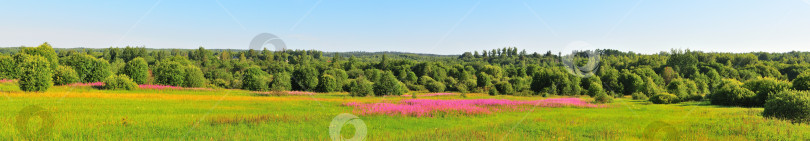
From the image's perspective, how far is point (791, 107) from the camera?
18484 mm

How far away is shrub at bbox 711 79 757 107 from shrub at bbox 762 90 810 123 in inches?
608

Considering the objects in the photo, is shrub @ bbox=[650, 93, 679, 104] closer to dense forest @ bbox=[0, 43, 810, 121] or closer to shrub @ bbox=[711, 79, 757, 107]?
dense forest @ bbox=[0, 43, 810, 121]

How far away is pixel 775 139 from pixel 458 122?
38.2 ft

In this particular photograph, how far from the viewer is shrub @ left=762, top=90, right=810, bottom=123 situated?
1789 cm

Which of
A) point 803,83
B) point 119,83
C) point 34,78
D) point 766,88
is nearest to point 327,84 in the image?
point 119,83

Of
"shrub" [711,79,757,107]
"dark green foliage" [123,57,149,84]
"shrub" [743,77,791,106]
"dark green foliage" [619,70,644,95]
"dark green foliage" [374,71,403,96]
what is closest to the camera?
"shrub" [743,77,791,106]

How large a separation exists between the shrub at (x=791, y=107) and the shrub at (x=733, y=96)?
1543cm

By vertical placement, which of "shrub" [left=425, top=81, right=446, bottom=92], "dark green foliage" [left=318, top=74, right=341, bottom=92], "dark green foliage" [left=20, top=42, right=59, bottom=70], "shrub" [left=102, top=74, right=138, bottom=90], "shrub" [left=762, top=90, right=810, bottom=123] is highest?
"dark green foliage" [left=20, top=42, right=59, bottom=70]

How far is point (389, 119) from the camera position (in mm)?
18453

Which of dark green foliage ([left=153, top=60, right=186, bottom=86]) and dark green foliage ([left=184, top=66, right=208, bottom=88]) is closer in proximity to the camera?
dark green foliage ([left=184, top=66, right=208, bottom=88])

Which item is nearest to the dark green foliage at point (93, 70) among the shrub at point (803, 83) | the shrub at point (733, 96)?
the shrub at point (733, 96)

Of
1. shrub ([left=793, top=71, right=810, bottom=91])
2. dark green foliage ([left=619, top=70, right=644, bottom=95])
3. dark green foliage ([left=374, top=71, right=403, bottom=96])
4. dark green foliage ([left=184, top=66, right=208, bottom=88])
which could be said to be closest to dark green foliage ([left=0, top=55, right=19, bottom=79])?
dark green foliage ([left=184, top=66, right=208, bottom=88])

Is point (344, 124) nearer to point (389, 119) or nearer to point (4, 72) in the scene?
point (389, 119)

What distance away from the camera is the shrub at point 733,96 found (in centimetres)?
3209
